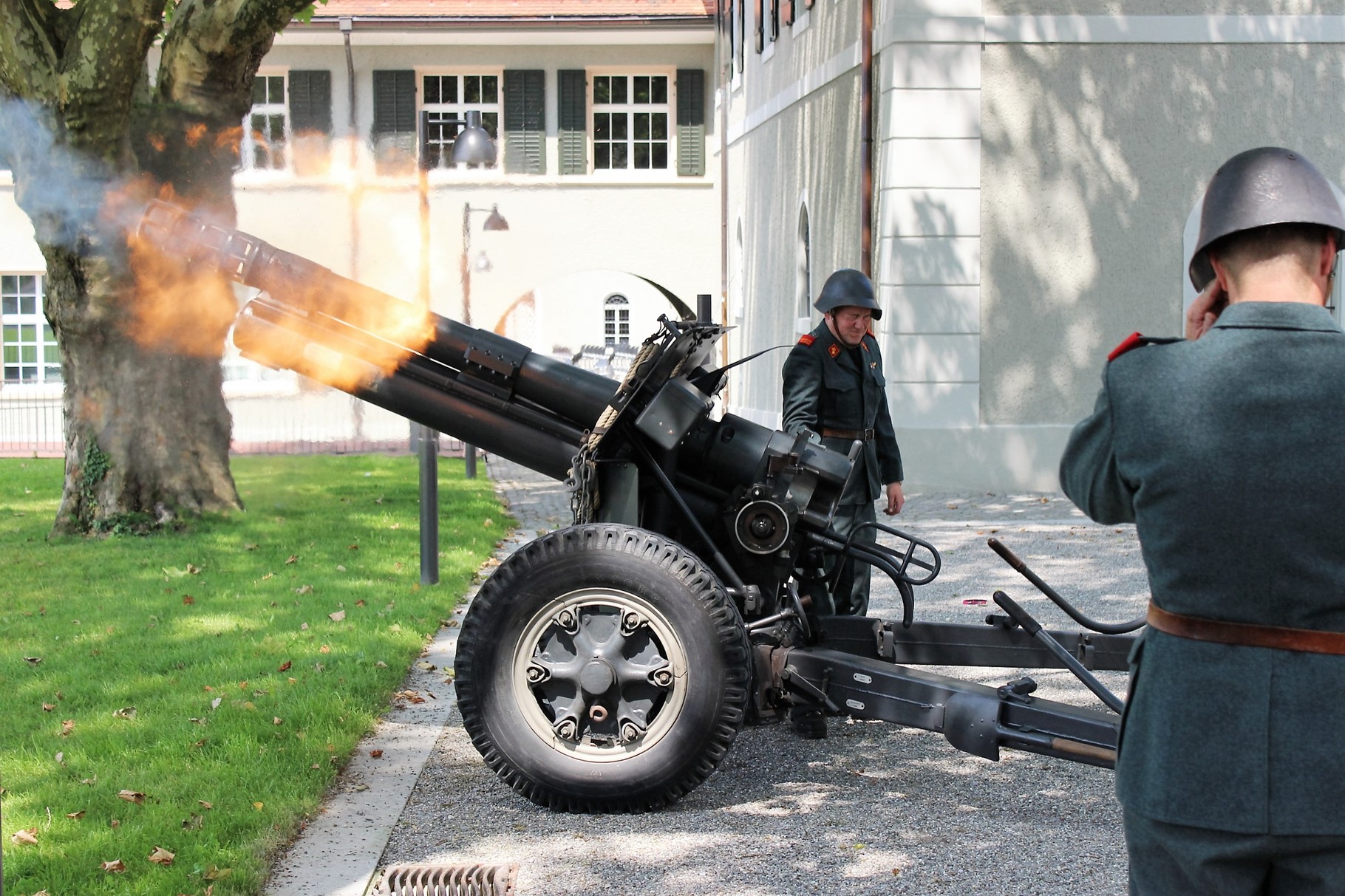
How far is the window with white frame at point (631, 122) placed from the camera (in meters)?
28.8

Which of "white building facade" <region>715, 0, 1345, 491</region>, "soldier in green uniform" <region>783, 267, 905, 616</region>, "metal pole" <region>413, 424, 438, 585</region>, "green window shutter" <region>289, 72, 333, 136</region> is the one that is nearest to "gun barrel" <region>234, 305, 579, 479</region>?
"soldier in green uniform" <region>783, 267, 905, 616</region>

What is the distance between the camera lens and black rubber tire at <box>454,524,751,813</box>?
4863 millimetres

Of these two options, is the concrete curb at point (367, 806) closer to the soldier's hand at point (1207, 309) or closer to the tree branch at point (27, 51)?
the soldier's hand at point (1207, 309)

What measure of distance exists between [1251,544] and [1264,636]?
147 millimetres

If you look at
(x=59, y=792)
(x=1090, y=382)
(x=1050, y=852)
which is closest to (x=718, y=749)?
(x=1050, y=852)

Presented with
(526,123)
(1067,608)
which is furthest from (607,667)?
(526,123)

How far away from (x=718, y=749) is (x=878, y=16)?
12175mm

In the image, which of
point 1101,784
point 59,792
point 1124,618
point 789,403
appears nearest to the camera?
point 59,792

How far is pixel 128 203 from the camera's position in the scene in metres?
10.7

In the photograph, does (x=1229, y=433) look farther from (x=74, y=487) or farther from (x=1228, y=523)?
(x=74, y=487)

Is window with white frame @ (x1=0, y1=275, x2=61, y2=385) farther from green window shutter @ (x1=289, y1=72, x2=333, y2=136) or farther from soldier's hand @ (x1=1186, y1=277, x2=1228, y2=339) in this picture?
soldier's hand @ (x1=1186, y1=277, x2=1228, y2=339)

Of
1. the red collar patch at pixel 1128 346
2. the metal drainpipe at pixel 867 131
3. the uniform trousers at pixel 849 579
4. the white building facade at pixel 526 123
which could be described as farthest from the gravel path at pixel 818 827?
the white building facade at pixel 526 123

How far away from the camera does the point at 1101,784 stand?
17.7 feet

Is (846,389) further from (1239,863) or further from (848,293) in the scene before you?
(1239,863)
